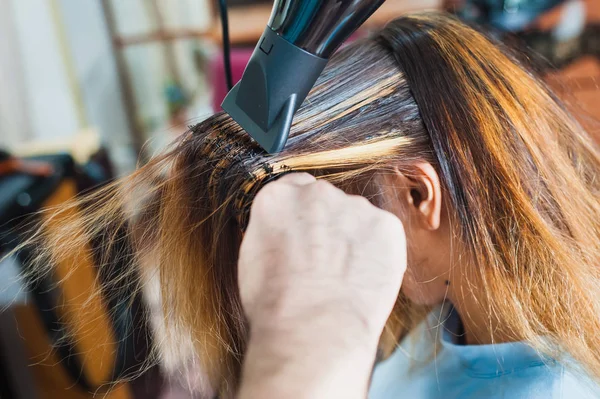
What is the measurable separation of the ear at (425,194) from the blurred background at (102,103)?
272mm

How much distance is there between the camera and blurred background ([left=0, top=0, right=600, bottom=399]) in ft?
2.79

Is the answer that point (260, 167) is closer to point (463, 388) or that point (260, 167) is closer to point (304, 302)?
point (304, 302)

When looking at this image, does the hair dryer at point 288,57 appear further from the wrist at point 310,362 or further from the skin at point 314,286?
the wrist at point 310,362

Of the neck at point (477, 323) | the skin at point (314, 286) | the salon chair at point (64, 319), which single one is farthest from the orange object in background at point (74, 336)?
the neck at point (477, 323)

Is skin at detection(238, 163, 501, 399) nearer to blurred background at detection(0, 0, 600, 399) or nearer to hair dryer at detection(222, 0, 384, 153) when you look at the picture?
hair dryer at detection(222, 0, 384, 153)

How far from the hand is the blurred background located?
0.74 feet

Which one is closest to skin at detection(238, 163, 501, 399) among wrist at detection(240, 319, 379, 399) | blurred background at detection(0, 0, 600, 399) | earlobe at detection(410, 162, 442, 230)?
wrist at detection(240, 319, 379, 399)

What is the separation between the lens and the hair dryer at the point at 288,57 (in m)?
0.36

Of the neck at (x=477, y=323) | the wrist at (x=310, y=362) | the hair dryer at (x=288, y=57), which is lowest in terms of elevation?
the neck at (x=477, y=323)

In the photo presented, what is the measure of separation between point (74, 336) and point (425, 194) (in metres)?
0.71

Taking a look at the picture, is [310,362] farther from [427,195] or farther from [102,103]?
[102,103]

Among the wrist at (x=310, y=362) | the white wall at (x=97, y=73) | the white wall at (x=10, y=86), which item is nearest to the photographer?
the wrist at (x=310, y=362)

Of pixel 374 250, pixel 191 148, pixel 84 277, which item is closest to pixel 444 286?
pixel 374 250

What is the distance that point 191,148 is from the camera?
1.69 feet
